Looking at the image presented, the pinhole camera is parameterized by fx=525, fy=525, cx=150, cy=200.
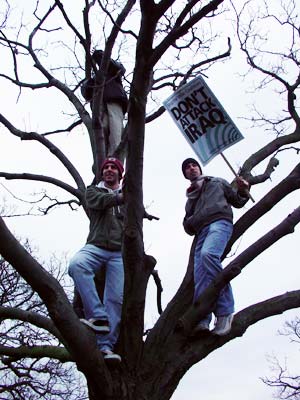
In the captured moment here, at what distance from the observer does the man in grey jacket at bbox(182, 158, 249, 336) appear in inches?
154

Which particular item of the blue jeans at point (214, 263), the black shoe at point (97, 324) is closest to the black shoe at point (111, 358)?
the black shoe at point (97, 324)

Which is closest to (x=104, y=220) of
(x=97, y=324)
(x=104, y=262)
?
(x=104, y=262)

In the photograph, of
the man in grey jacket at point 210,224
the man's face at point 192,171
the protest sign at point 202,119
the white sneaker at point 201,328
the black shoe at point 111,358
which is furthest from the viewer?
the man's face at point 192,171

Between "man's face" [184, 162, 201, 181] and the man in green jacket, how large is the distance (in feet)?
2.17

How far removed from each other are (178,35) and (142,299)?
5.87 feet

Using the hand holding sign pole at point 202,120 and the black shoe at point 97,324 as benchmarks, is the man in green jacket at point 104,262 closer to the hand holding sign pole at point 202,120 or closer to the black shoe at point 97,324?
the black shoe at point 97,324

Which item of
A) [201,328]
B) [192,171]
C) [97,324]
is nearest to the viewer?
[97,324]

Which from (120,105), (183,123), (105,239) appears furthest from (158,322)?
(120,105)

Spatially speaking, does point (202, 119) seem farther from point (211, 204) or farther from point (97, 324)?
point (97, 324)

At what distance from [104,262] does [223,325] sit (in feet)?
3.29

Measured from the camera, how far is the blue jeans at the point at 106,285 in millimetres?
3670

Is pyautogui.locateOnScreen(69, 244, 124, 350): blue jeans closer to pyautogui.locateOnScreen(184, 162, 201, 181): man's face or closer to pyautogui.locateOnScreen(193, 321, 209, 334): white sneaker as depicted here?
pyautogui.locateOnScreen(193, 321, 209, 334): white sneaker

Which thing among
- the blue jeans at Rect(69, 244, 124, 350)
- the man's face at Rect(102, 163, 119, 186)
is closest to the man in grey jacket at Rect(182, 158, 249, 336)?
the blue jeans at Rect(69, 244, 124, 350)

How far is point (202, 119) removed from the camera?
4.47 meters
